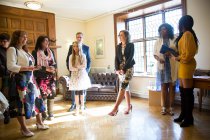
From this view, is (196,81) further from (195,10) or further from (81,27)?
(81,27)

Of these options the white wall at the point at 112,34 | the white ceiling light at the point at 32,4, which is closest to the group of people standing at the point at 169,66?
the white wall at the point at 112,34

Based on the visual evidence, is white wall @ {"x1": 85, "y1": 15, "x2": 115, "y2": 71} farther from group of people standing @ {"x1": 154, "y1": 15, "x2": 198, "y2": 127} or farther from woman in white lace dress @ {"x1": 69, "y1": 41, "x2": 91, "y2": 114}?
group of people standing @ {"x1": 154, "y1": 15, "x2": 198, "y2": 127}

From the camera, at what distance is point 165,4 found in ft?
14.3

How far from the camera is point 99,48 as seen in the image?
6176 millimetres

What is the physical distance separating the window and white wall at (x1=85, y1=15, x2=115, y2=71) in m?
0.60

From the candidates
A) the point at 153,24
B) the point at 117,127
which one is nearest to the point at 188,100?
Answer: the point at 117,127

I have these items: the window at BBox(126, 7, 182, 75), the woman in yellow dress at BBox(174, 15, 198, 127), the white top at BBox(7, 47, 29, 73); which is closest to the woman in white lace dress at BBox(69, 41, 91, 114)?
the white top at BBox(7, 47, 29, 73)

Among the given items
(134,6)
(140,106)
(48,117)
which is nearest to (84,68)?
(48,117)

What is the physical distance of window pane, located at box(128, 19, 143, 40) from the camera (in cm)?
538

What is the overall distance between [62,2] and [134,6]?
191 centimetres

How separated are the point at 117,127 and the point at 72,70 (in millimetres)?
1345

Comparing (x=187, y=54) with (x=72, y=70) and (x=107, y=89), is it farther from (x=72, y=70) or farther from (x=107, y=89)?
(x=107, y=89)

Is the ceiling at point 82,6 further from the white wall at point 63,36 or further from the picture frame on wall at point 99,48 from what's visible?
the picture frame on wall at point 99,48

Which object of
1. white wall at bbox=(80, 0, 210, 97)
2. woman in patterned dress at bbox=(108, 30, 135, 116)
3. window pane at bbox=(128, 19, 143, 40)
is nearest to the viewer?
woman in patterned dress at bbox=(108, 30, 135, 116)
